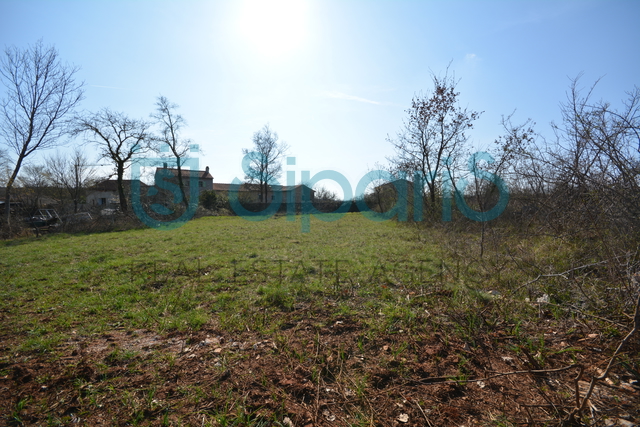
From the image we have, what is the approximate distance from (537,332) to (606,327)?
0.49 m

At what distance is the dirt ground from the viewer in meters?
1.87

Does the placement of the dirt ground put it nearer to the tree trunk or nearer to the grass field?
the grass field

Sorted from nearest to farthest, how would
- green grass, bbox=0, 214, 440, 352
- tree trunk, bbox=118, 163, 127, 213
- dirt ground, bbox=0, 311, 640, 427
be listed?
dirt ground, bbox=0, 311, 640, 427, green grass, bbox=0, 214, 440, 352, tree trunk, bbox=118, 163, 127, 213

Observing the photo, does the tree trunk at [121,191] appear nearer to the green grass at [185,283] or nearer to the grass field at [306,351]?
the green grass at [185,283]

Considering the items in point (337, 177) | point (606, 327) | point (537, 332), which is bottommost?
point (537, 332)

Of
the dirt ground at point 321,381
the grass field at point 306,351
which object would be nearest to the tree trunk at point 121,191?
the grass field at point 306,351

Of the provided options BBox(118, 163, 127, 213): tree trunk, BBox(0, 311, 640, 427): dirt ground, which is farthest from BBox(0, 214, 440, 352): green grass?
BBox(118, 163, 127, 213): tree trunk

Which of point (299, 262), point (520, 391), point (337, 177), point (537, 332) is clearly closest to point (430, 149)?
point (337, 177)

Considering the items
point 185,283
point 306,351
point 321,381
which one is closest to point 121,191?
point 185,283

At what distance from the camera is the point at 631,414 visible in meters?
1.66

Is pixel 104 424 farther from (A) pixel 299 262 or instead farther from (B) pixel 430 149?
(B) pixel 430 149

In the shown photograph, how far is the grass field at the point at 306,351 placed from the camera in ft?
6.33

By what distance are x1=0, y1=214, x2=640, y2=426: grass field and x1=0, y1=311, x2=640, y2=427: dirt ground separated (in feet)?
0.04

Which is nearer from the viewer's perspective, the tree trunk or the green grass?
the green grass
